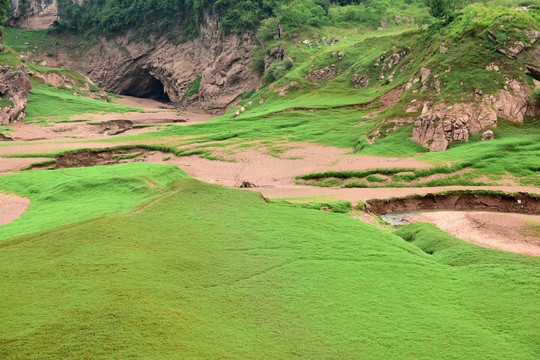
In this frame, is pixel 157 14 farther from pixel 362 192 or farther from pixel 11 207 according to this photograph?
pixel 362 192

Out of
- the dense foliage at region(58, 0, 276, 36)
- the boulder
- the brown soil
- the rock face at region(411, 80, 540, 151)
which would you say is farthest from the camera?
the dense foliage at region(58, 0, 276, 36)

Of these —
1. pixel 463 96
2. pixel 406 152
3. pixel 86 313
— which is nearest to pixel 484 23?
pixel 463 96

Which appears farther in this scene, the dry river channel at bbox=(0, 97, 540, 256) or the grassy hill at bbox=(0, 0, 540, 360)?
the dry river channel at bbox=(0, 97, 540, 256)

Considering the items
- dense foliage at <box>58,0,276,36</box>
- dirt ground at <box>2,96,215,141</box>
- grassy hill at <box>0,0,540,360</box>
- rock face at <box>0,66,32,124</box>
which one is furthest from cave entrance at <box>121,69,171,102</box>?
grassy hill at <box>0,0,540,360</box>

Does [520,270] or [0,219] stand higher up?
[520,270]

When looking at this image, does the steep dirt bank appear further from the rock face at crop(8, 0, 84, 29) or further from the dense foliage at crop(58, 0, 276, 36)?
the rock face at crop(8, 0, 84, 29)

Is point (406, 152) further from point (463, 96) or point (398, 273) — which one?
point (398, 273)
